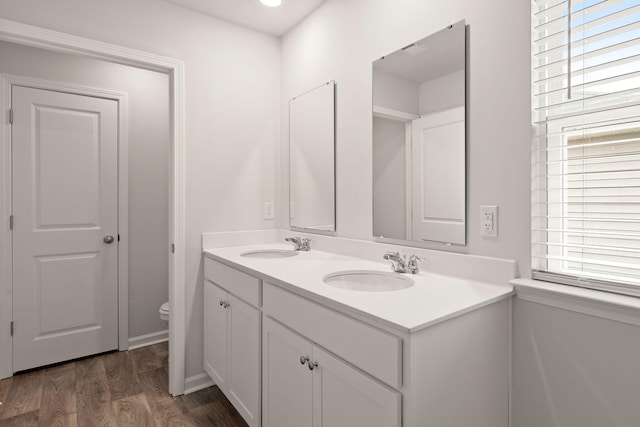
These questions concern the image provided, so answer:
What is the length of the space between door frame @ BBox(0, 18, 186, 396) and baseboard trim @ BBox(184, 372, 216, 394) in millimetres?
34

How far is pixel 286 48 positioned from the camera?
2.55 meters

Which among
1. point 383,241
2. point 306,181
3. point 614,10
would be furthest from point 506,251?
point 306,181

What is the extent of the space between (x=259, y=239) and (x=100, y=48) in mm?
1450

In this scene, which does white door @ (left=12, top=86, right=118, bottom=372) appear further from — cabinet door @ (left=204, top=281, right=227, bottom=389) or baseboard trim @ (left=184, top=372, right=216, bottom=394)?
cabinet door @ (left=204, top=281, right=227, bottom=389)

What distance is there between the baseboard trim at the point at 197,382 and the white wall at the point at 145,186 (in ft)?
3.00

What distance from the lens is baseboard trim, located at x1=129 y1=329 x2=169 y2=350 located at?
2834mm

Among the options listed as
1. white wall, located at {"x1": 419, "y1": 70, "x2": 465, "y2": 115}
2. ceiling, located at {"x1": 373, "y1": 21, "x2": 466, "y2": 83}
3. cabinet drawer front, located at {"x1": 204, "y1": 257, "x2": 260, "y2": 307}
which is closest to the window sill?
white wall, located at {"x1": 419, "y1": 70, "x2": 465, "y2": 115}

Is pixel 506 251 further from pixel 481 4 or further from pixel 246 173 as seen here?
pixel 246 173

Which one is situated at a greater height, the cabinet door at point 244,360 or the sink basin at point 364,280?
the sink basin at point 364,280

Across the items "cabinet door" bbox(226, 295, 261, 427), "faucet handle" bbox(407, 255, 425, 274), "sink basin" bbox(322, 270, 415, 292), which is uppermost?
"faucet handle" bbox(407, 255, 425, 274)

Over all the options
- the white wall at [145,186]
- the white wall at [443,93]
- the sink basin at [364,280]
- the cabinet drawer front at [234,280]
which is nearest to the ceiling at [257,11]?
the white wall at [145,186]

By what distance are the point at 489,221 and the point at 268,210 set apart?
1.59 metres

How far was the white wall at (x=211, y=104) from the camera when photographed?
2.03 metres

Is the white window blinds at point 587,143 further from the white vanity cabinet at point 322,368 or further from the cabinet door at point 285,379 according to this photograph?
the cabinet door at point 285,379
